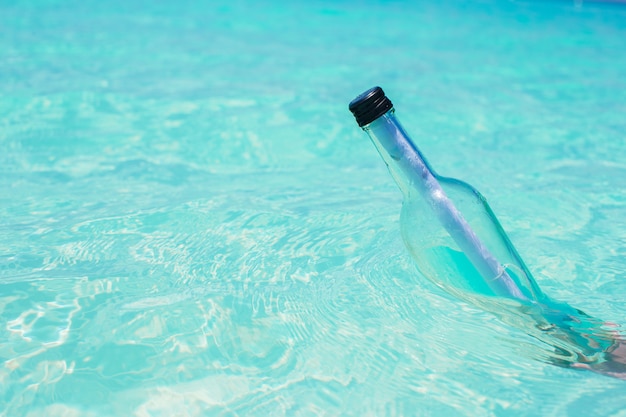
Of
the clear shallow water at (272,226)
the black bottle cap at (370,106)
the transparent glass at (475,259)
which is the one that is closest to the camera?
the black bottle cap at (370,106)

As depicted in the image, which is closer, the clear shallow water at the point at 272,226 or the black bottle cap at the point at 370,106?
the black bottle cap at the point at 370,106

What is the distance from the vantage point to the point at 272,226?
8.42ft

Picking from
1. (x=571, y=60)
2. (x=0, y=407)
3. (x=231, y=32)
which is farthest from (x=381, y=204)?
(x=231, y=32)

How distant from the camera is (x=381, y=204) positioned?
2816 millimetres

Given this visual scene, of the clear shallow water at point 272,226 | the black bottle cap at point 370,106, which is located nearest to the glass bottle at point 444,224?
the black bottle cap at point 370,106

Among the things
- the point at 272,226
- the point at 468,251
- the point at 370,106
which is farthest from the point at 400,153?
the point at 272,226

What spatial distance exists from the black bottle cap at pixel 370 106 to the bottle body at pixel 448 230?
2cm

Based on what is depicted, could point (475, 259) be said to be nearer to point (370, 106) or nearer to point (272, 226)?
point (370, 106)

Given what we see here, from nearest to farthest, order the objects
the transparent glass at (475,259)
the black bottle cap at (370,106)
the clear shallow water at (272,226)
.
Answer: the black bottle cap at (370,106)
the transparent glass at (475,259)
the clear shallow water at (272,226)

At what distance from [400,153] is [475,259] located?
0.91 ft

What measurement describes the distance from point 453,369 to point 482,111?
2930 millimetres

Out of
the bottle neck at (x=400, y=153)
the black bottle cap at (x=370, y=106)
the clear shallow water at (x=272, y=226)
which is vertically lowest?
the clear shallow water at (x=272, y=226)

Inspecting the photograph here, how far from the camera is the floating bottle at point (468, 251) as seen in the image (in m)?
1.40

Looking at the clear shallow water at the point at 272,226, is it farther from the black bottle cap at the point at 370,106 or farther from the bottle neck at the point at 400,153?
the black bottle cap at the point at 370,106
